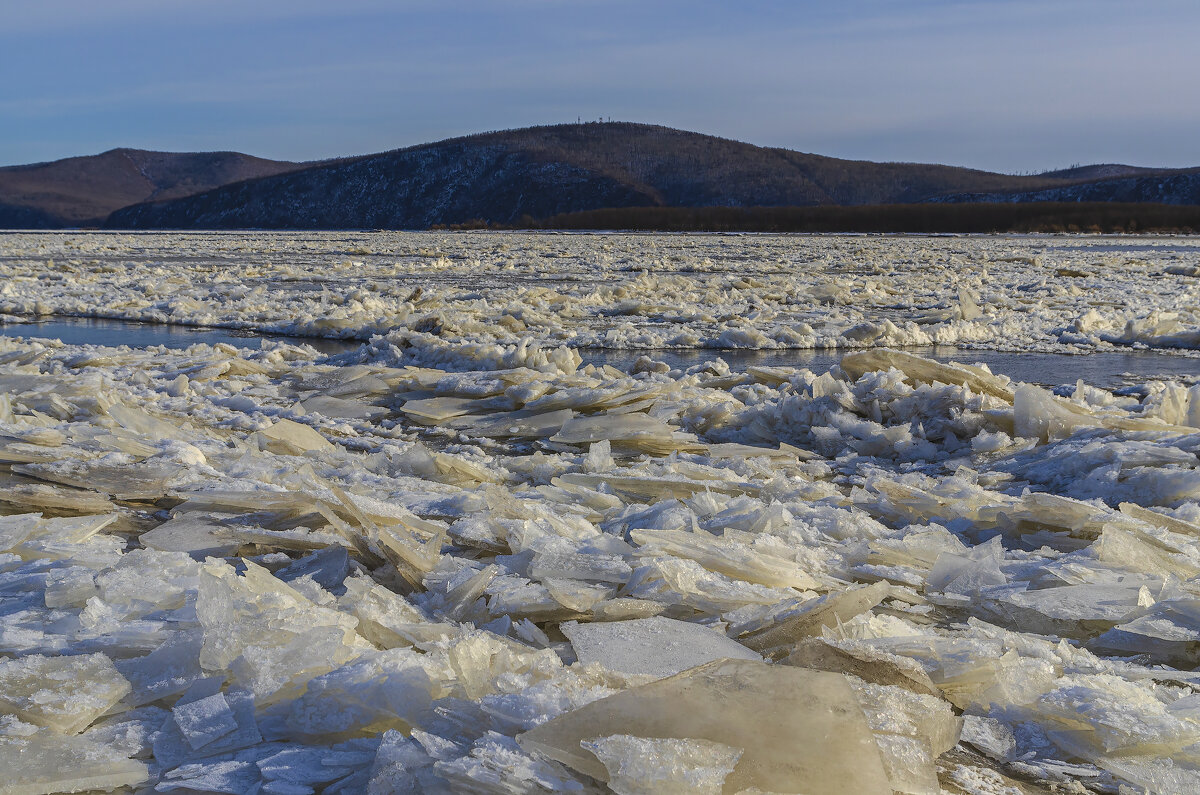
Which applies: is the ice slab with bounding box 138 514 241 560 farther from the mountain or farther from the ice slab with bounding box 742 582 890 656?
the mountain

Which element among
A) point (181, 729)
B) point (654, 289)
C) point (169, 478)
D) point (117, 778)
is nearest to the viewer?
point (117, 778)

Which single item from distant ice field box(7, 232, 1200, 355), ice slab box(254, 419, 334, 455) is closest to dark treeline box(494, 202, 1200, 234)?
distant ice field box(7, 232, 1200, 355)

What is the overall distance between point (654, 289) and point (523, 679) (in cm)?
1111

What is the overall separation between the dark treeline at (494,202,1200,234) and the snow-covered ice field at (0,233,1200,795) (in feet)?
138

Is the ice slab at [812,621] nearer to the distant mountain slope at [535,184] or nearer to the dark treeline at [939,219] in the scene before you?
the dark treeline at [939,219]

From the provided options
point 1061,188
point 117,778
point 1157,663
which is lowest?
point 1157,663

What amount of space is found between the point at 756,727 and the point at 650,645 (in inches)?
20.3

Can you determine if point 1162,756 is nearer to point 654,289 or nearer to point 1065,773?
point 1065,773

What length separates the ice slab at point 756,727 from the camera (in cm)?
136

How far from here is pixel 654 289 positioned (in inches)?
496

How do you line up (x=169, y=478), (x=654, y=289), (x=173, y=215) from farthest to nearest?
1. (x=173, y=215)
2. (x=654, y=289)
3. (x=169, y=478)

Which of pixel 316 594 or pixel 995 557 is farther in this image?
pixel 995 557

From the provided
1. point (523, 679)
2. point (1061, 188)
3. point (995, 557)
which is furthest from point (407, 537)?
point (1061, 188)

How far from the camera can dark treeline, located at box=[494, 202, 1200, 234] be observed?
41.9 m
